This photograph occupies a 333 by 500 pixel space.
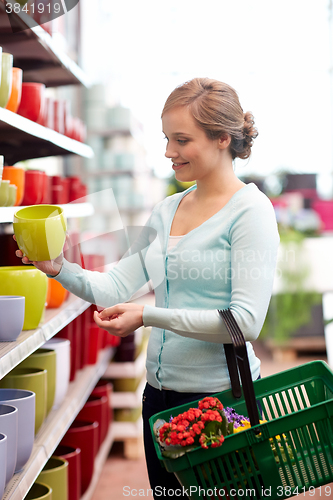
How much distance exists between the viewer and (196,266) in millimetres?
1143

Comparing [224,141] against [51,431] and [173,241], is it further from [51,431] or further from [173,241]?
[51,431]

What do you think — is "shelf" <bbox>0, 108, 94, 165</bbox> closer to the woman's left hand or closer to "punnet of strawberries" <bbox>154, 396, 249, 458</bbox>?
the woman's left hand

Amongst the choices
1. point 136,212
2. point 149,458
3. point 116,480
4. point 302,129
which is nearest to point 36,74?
point 149,458

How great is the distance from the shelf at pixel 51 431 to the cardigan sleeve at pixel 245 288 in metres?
0.51

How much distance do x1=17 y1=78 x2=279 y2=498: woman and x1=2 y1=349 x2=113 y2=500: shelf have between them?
30cm

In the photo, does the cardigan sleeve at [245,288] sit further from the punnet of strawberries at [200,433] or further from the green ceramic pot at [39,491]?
the green ceramic pot at [39,491]

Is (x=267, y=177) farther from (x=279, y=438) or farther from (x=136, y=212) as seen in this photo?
(x=279, y=438)

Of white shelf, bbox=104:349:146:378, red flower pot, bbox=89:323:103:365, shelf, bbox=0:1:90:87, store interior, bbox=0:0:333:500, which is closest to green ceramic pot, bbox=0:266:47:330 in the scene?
store interior, bbox=0:0:333:500

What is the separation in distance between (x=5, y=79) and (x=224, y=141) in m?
0.63

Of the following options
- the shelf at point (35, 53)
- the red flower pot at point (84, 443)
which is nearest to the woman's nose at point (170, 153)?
the shelf at point (35, 53)

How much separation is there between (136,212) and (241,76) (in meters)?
3.57

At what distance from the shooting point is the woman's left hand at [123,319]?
1067 millimetres

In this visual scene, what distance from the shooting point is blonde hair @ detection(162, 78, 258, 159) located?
1.11m

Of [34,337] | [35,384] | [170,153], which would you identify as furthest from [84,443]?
[170,153]
